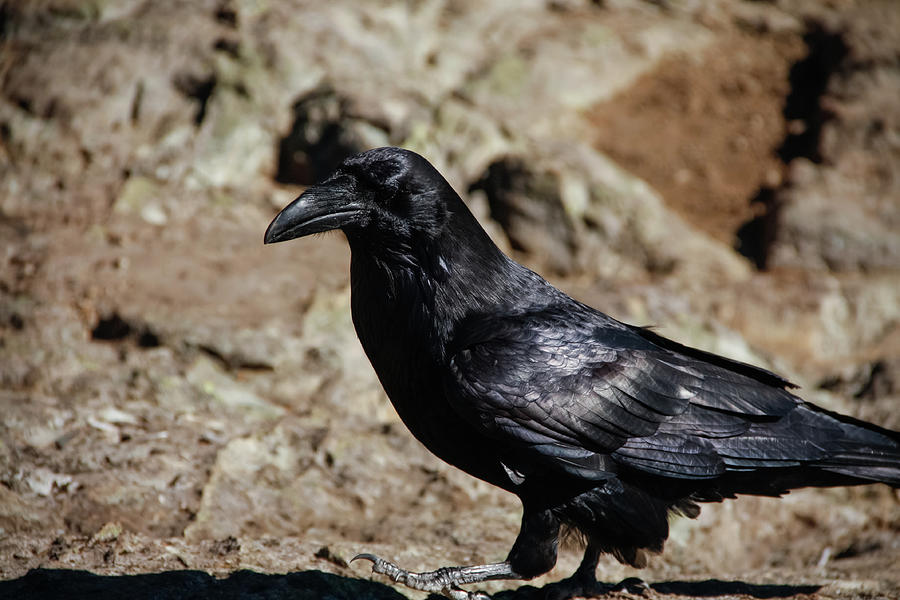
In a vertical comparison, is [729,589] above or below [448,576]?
above

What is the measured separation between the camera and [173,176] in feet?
26.1

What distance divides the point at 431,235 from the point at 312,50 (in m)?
5.59

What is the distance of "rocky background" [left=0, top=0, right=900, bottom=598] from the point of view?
15.4 ft

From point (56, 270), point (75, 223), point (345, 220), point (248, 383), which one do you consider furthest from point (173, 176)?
point (345, 220)

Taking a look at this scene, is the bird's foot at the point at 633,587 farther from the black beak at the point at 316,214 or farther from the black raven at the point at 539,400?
the black beak at the point at 316,214

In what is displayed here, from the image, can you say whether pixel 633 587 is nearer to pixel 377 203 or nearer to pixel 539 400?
pixel 539 400

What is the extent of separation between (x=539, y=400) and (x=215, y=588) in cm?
161

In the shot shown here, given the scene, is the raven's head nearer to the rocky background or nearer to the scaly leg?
the scaly leg

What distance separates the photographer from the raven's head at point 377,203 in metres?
3.84

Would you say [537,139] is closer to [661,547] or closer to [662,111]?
[662,111]

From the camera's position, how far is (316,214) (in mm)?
3842

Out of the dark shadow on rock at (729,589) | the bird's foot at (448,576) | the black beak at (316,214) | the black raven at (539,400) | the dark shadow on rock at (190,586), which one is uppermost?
the black beak at (316,214)

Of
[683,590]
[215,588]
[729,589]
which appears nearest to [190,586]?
[215,588]

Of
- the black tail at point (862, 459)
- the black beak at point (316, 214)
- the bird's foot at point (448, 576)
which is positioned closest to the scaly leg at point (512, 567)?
the bird's foot at point (448, 576)
